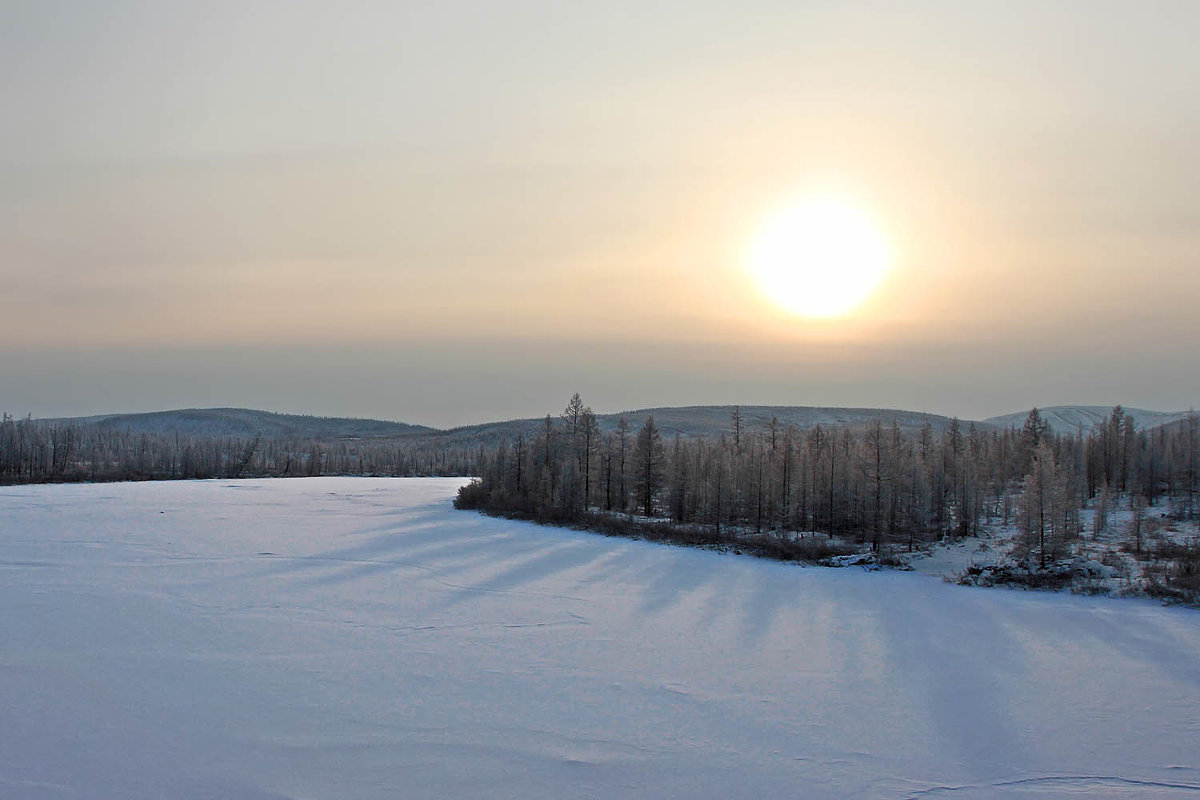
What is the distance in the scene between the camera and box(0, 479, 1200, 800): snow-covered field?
7328 millimetres

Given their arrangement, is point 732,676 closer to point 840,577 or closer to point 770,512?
point 840,577

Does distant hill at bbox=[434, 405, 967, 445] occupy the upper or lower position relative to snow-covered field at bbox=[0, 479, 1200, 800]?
upper

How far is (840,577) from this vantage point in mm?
20734

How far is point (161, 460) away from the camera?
10244 centimetres

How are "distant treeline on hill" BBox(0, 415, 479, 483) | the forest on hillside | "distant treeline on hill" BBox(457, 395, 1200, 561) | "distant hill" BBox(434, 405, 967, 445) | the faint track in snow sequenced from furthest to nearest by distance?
"distant hill" BBox(434, 405, 967, 445) < "distant treeline on hill" BBox(0, 415, 479, 483) < "distant treeline on hill" BBox(457, 395, 1200, 561) < the forest on hillside < the faint track in snow

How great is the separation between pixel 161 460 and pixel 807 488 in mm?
92807

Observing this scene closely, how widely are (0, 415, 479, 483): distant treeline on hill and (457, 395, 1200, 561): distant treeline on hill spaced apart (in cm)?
4978

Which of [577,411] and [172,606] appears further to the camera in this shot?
[577,411]

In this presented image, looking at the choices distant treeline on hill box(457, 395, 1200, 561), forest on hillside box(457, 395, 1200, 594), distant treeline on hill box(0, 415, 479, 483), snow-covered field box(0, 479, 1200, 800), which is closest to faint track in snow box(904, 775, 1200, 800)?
snow-covered field box(0, 479, 1200, 800)

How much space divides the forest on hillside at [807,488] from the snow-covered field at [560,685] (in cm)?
1116

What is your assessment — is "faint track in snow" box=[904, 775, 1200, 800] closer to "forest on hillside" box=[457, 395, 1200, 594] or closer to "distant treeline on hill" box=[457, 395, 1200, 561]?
"forest on hillside" box=[457, 395, 1200, 594]

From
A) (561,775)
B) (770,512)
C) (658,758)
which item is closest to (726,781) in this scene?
(658,758)

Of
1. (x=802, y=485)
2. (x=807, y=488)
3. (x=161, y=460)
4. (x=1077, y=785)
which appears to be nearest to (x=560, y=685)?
(x=1077, y=785)

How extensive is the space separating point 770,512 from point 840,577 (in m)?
21.3
